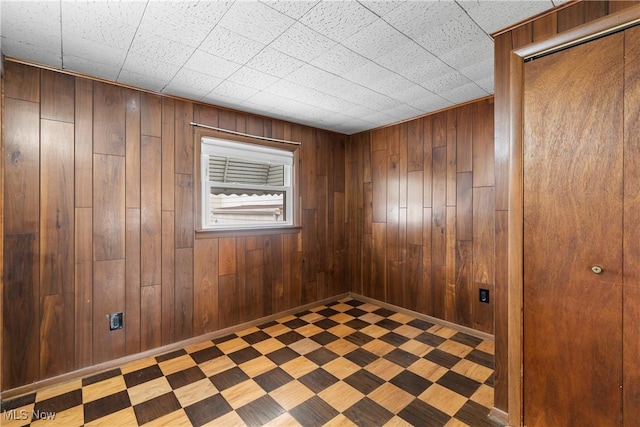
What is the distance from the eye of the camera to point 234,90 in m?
2.52

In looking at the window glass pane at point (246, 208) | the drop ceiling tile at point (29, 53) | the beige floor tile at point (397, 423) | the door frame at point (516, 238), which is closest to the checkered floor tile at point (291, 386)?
the beige floor tile at point (397, 423)

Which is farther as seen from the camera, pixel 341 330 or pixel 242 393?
pixel 341 330

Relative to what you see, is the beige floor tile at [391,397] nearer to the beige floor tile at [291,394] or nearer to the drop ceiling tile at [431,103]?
the beige floor tile at [291,394]

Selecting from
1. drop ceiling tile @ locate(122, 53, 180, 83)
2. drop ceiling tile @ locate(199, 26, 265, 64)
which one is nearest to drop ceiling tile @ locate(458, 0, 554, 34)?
drop ceiling tile @ locate(199, 26, 265, 64)

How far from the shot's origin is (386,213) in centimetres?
366

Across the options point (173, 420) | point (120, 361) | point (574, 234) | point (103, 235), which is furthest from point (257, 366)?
point (574, 234)

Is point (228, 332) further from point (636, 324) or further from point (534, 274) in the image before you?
point (636, 324)

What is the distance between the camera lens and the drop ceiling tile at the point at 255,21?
4.84 ft

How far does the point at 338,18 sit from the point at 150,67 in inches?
56.7

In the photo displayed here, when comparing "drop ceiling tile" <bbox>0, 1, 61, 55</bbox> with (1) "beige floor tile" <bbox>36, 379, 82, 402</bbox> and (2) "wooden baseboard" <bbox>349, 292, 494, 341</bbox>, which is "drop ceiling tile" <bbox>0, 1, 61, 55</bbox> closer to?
(1) "beige floor tile" <bbox>36, 379, 82, 402</bbox>

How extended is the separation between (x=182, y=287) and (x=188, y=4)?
224 cm

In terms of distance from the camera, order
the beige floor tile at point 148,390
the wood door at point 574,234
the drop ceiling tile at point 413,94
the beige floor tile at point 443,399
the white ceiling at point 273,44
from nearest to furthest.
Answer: the wood door at point 574,234 < the white ceiling at point 273,44 < the beige floor tile at point 443,399 < the beige floor tile at point 148,390 < the drop ceiling tile at point 413,94

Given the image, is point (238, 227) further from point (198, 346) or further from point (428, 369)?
point (428, 369)

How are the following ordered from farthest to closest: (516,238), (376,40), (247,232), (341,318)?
(341,318) < (247,232) < (376,40) < (516,238)
